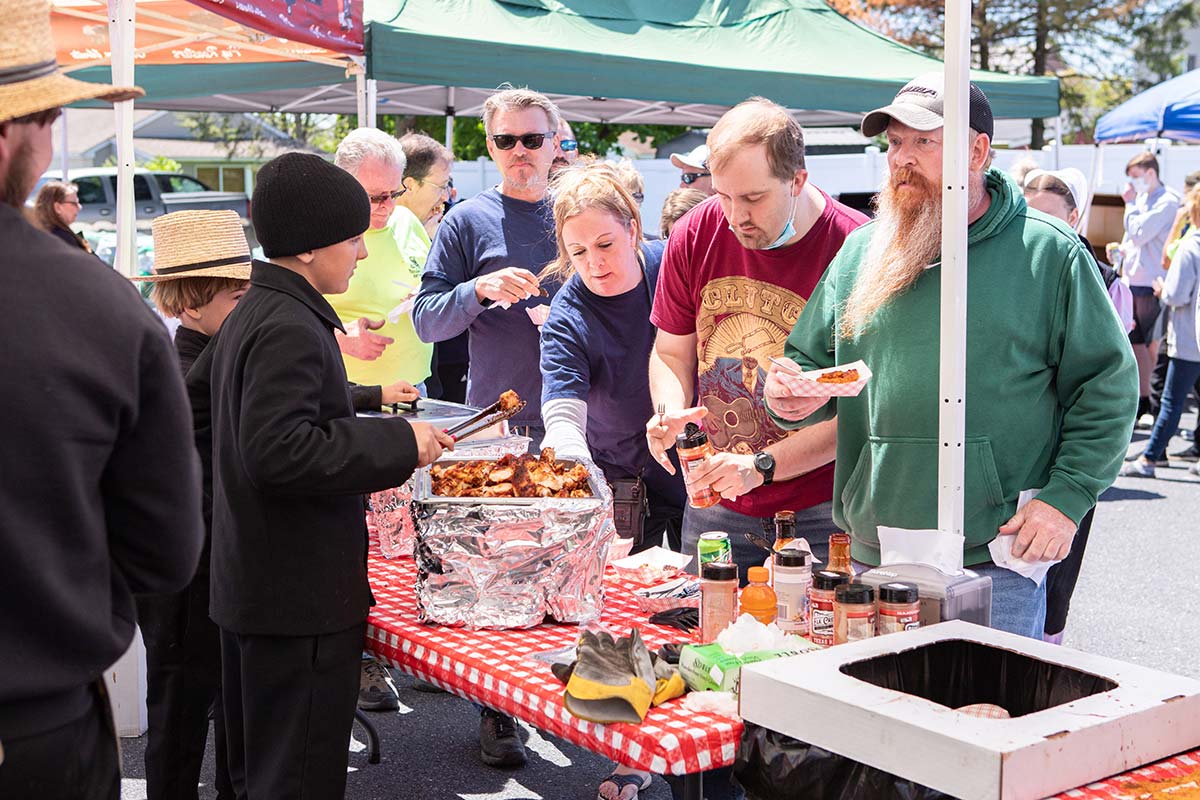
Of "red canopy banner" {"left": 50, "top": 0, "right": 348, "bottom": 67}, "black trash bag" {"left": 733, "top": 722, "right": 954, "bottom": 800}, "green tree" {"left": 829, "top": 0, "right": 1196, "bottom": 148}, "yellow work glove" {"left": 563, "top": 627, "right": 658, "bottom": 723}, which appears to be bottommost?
"black trash bag" {"left": 733, "top": 722, "right": 954, "bottom": 800}

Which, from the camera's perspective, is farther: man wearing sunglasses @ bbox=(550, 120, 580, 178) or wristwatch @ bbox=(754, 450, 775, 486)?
man wearing sunglasses @ bbox=(550, 120, 580, 178)

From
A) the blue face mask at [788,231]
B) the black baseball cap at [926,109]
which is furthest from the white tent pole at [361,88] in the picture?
the black baseball cap at [926,109]

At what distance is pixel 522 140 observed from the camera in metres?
3.94

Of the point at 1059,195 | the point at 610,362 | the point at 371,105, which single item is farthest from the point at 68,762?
the point at 371,105

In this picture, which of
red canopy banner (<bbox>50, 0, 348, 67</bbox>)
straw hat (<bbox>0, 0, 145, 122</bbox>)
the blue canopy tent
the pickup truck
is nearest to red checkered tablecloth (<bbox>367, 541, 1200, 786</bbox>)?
straw hat (<bbox>0, 0, 145, 122</bbox>)

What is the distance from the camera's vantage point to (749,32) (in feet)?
28.1

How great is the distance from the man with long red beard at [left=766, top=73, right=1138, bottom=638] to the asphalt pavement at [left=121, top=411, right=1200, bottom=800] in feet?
5.42

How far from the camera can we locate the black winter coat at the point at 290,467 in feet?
7.02

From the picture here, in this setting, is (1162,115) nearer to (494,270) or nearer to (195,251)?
(494,270)

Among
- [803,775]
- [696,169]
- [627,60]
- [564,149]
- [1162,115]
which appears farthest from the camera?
[1162,115]

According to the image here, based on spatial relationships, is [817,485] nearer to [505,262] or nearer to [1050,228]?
[1050,228]

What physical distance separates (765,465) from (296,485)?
1.01m

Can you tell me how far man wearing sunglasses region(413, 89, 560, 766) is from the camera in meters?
3.93

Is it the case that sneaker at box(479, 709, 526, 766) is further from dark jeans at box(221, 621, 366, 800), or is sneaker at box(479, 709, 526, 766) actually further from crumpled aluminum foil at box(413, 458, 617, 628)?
dark jeans at box(221, 621, 366, 800)
